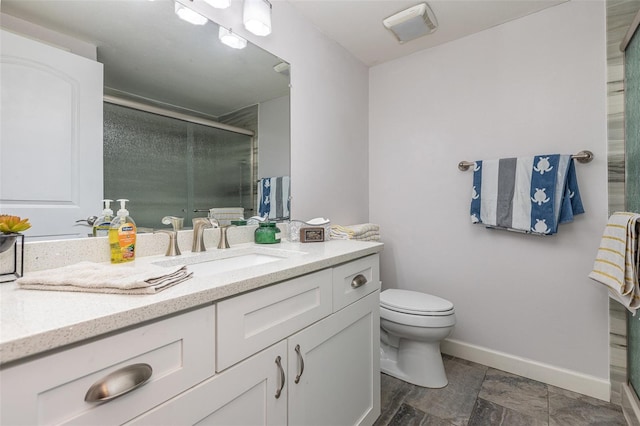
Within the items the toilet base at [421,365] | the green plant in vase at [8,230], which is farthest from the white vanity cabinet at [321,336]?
the green plant in vase at [8,230]

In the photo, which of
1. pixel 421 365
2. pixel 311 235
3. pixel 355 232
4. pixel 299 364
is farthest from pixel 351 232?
pixel 299 364

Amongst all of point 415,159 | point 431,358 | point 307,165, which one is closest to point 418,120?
point 415,159

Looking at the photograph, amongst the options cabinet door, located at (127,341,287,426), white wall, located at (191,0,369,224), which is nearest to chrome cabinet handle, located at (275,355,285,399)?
cabinet door, located at (127,341,287,426)

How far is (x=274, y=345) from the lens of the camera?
88 centimetres

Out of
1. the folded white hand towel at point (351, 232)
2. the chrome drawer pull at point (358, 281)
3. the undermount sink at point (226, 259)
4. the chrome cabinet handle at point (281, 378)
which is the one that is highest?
the folded white hand towel at point (351, 232)

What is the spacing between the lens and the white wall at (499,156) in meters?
1.65

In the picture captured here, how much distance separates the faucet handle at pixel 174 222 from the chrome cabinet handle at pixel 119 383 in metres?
0.71

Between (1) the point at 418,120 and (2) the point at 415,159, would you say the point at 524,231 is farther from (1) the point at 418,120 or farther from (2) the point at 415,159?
(1) the point at 418,120

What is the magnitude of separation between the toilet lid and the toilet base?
236 mm

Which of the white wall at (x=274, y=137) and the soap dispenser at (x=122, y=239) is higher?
the white wall at (x=274, y=137)

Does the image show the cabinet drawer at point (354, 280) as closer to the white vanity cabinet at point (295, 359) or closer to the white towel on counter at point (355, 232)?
the white vanity cabinet at point (295, 359)

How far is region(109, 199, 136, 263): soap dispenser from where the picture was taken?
3.22 feet

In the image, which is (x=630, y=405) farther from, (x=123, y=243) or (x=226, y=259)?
(x=123, y=243)

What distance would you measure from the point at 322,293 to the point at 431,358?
3.67 feet
